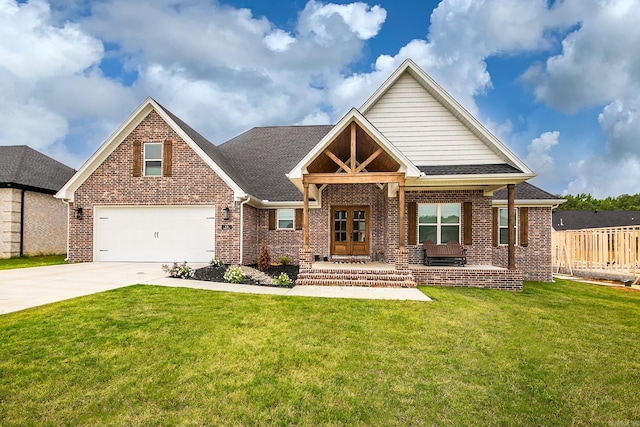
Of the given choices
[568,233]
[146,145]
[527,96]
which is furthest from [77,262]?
[527,96]

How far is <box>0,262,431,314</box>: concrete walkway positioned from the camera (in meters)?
7.11

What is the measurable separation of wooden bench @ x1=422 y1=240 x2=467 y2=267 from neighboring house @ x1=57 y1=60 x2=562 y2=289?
456 mm

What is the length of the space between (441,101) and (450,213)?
4.12 metres

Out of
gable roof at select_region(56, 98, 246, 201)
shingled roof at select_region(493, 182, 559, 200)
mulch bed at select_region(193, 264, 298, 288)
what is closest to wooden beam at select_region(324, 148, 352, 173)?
mulch bed at select_region(193, 264, 298, 288)

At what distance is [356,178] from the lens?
10.2m

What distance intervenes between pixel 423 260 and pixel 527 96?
62.2ft

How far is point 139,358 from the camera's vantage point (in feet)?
14.4

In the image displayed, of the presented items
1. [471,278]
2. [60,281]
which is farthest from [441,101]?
[60,281]

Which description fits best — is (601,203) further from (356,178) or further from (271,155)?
(356,178)

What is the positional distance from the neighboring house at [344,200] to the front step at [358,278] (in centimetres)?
52

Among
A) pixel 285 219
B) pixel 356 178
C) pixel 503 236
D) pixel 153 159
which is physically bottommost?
pixel 503 236

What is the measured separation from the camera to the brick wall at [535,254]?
44.0ft

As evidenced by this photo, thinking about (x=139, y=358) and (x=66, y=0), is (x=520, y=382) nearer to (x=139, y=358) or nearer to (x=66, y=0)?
(x=139, y=358)

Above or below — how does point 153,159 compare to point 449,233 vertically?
above
